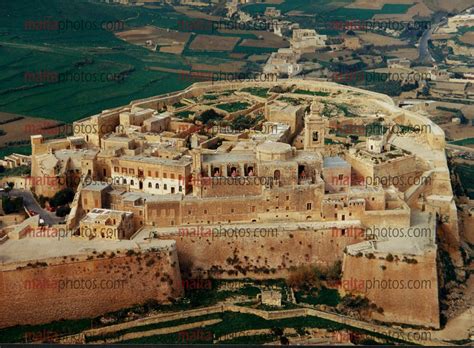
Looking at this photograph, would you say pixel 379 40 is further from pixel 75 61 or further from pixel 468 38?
pixel 75 61

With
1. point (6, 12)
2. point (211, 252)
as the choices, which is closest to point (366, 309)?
point (211, 252)

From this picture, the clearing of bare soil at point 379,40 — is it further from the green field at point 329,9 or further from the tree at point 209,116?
the tree at point 209,116

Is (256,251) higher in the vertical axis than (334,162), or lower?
lower

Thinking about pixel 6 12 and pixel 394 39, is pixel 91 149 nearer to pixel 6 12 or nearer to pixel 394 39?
pixel 6 12

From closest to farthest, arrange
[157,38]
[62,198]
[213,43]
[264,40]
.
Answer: [62,198] → [213,43] → [157,38] → [264,40]

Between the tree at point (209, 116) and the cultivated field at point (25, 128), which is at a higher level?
the tree at point (209, 116)

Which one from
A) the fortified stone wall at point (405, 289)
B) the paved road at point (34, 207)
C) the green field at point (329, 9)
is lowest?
the fortified stone wall at point (405, 289)

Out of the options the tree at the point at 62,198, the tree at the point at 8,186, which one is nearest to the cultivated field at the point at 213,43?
the tree at the point at 8,186

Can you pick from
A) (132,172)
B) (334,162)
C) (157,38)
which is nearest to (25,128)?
(132,172)
